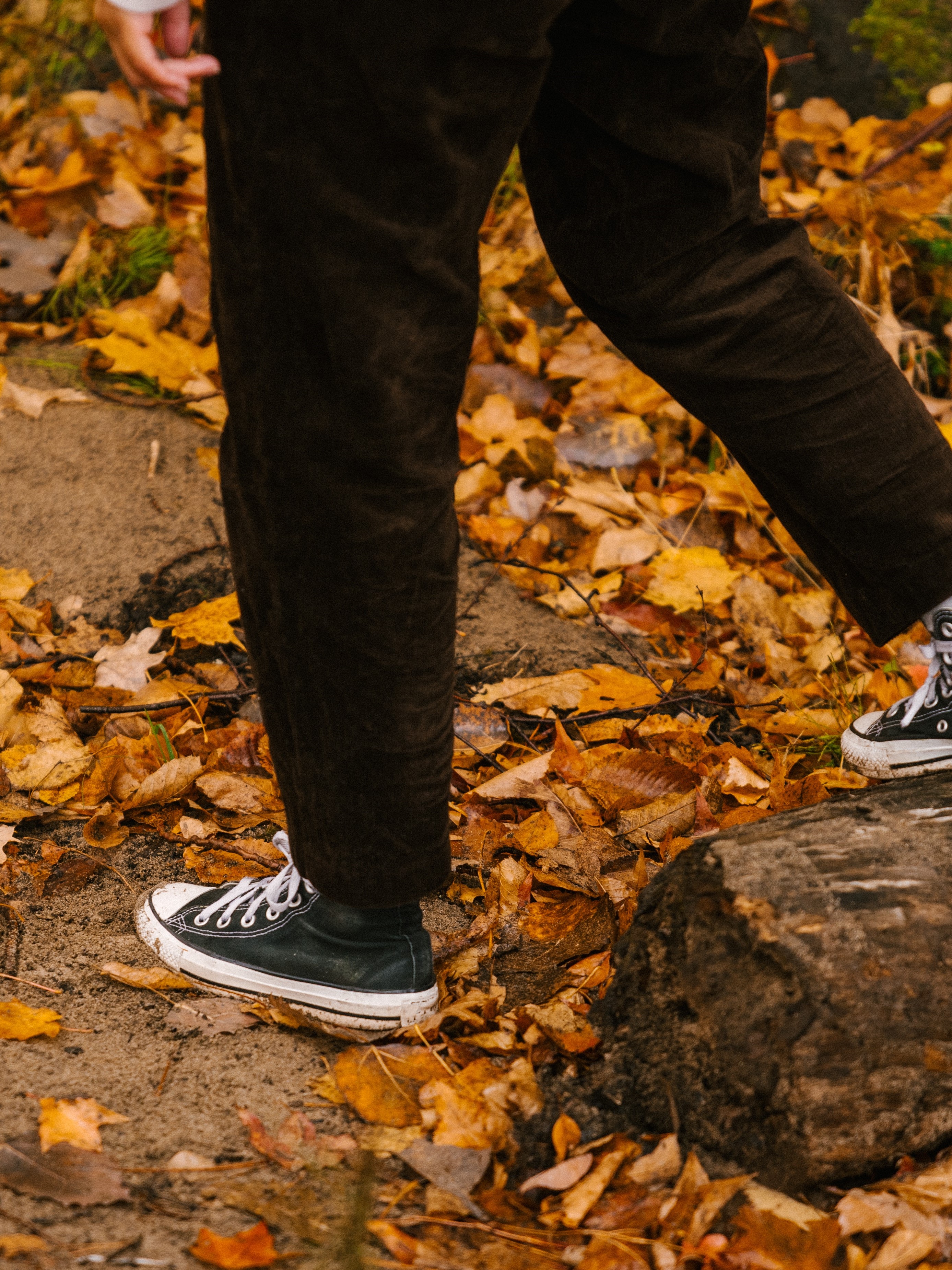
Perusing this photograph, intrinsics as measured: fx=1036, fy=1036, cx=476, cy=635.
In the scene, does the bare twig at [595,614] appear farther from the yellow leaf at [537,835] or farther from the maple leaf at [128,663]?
the maple leaf at [128,663]

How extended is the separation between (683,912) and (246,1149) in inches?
20.9

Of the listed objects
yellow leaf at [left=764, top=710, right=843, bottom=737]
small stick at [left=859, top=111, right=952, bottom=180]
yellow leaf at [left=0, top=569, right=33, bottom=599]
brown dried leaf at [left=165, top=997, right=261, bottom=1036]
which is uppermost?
small stick at [left=859, top=111, right=952, bottom=180]

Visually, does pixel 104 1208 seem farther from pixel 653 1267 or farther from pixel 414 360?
pixel 414 360

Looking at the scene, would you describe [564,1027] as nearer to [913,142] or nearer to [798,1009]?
[798,1009]

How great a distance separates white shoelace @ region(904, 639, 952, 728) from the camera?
1.51m

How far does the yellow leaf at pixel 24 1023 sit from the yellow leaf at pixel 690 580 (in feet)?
4.69

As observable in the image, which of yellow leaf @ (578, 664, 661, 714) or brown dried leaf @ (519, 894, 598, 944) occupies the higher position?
yellow leaf @ (578, 664, 661, 714)

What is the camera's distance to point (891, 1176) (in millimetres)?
1086

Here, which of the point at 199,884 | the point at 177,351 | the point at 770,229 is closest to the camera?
the point at 770,229

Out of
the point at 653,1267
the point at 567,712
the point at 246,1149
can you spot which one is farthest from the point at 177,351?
the point at 653,1267

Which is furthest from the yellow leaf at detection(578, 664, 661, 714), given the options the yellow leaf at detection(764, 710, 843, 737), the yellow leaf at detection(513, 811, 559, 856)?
the yellow leaf at detection(513, 811, 559, 856)

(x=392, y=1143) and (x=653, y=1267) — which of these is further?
(x=392, y=1143)

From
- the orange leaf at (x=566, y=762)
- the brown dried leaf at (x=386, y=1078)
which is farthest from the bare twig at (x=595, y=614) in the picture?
the brown dried leaf at (x=386, y=1078)

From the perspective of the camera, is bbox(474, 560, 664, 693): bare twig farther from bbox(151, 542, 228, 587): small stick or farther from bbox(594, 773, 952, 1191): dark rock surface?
bbox(594, 773, 952, 1191): dark rock surface
